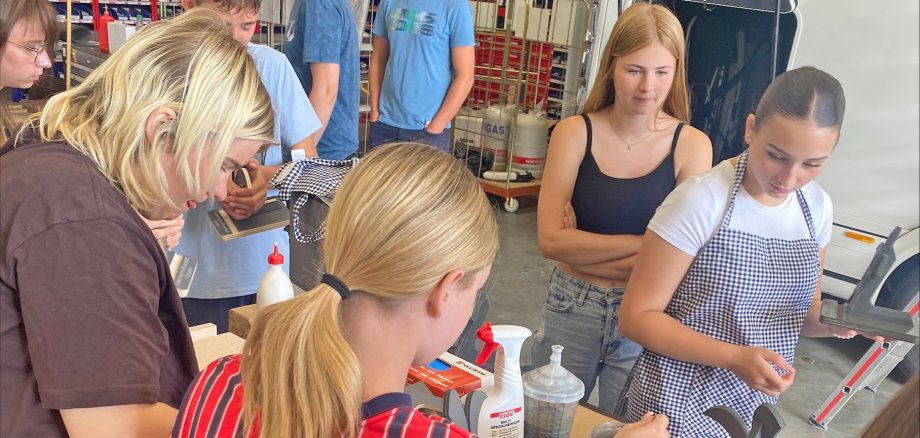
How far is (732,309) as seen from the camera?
138 cm

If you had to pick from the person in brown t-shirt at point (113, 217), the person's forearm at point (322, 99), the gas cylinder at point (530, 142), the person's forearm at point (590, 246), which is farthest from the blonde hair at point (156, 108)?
the gas cylinder at point (530, 142)

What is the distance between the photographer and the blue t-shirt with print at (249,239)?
6.40 feet

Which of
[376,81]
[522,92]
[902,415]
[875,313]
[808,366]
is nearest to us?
[902,415]

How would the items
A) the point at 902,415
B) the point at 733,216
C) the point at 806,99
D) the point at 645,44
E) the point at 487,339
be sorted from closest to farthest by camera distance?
the point at 902,415, the point at 806,99, the point at 487,339, the point at 733,216, the point at 645,44

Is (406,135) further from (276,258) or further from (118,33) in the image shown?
(276,258)

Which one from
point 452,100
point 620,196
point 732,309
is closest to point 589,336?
point 620,196

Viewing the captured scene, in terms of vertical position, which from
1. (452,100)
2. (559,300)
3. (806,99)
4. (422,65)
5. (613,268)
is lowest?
(559,300)

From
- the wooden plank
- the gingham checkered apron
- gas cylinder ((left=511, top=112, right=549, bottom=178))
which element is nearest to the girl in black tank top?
the gingham checkered apron

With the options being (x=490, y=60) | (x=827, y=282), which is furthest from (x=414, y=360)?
(x=490, y=60)

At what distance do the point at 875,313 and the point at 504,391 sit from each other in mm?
560

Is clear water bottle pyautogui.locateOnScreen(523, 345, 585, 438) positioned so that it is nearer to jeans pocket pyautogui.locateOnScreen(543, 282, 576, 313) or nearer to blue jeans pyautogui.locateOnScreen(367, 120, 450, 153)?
jeans pocket pyautogui.locateOnScreen(543, 282, 576, 313)

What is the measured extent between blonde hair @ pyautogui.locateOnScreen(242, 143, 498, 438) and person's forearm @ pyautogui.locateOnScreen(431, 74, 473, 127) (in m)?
2.60

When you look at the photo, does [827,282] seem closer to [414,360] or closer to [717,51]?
[414,360]

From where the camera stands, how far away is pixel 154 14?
621 centimetres
